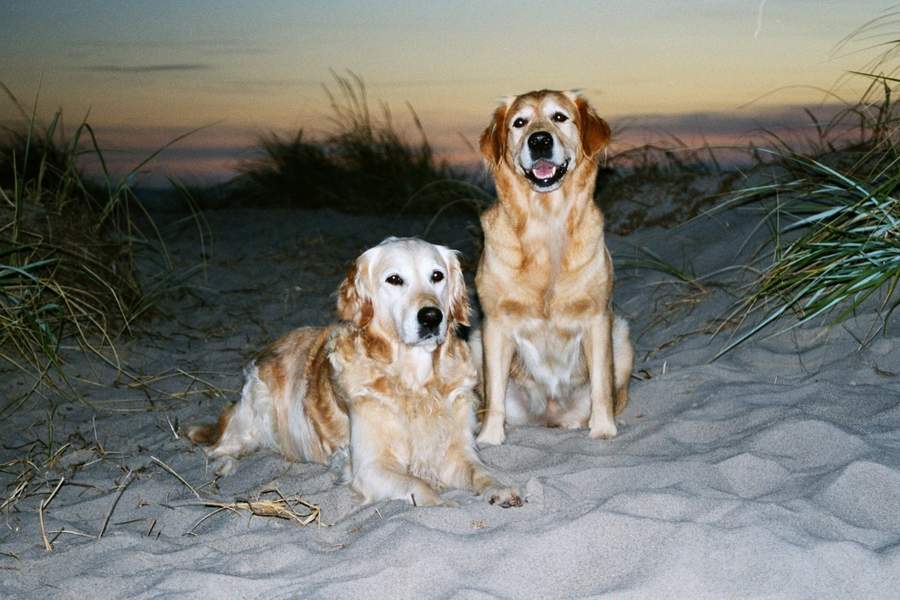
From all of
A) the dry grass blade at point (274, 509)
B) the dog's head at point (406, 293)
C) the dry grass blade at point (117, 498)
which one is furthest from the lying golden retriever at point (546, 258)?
the dry grass blade at point (117, 498)

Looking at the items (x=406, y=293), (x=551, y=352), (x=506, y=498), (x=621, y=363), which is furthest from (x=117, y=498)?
(x=621, y=363)

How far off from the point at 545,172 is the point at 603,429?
1244mm

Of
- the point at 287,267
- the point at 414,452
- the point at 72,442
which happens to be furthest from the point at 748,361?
the point at 287,267

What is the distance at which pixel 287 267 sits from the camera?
8.98 meters

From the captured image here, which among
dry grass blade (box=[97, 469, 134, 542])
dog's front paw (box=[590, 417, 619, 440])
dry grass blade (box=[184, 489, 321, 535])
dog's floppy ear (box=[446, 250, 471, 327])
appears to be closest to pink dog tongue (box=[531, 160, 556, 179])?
dog's floppy ear (box=[446, 250, 471, 327])

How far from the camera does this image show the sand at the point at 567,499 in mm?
2678

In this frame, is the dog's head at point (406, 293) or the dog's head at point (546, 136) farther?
the dog's head at point (546, 136)

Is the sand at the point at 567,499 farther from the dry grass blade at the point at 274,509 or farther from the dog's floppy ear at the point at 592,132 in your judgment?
the dog's floppy ear at the point at 592,132

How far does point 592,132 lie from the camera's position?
176 inches

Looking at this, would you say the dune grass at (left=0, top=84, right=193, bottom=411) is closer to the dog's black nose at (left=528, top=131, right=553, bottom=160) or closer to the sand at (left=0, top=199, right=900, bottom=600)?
the sand at (left=0, top=199, right=900, bottom=600)

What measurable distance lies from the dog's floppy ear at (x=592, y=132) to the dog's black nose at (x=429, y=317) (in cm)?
126

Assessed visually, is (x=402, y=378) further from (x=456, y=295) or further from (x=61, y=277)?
(x=61, y=277)

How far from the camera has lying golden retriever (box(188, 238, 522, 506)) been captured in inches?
149

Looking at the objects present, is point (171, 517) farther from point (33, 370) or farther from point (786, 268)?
point (786, 268)
